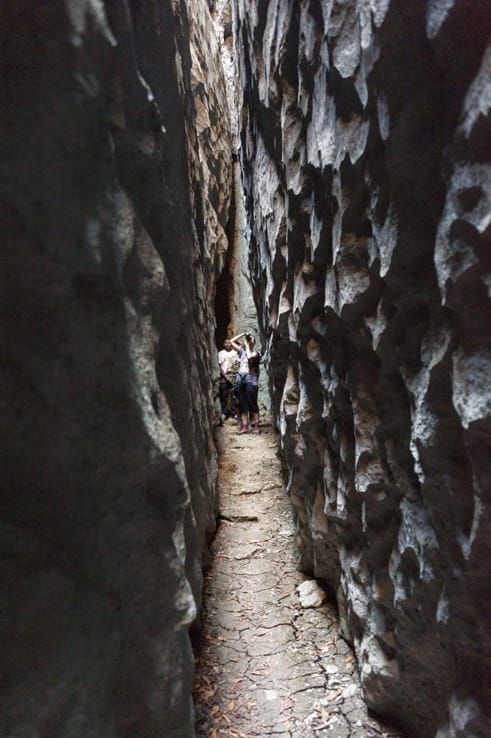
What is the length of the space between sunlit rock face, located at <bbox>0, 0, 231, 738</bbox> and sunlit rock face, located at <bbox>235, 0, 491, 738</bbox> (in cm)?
92

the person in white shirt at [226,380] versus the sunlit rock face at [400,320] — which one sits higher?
the person in white shirt at [226,380]

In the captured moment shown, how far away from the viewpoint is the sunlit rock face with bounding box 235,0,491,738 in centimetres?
143

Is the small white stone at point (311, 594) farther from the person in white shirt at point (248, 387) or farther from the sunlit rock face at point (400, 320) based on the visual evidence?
the person in white shirt at point (248, 387)

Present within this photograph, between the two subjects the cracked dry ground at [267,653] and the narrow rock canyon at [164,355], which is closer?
the narrow rock canyon at [164,355]

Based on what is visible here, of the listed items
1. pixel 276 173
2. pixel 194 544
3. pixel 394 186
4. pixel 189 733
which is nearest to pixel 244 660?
pixel 194 544

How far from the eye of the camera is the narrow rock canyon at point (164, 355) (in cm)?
127

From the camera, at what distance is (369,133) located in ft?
6.24

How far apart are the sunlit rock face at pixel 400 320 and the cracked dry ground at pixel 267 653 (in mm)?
209

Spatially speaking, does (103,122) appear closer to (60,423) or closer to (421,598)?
(60,423)

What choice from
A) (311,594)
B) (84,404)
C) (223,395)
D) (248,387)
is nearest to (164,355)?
(84,404)

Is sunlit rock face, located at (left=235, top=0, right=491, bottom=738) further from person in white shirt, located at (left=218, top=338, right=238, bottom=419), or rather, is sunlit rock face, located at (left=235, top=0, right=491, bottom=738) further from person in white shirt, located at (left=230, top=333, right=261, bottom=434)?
person in white shirt, located at (left=218, top=338, right=238, bottom=419)

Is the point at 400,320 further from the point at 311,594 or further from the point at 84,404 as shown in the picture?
the point at 311,594

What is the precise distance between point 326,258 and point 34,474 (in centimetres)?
199

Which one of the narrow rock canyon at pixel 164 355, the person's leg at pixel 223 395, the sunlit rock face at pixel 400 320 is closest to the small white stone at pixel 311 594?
the sunlit rock face at pixel 400 320
